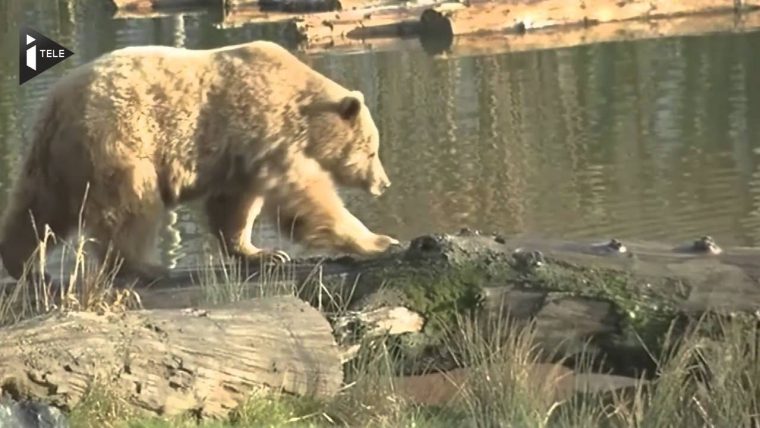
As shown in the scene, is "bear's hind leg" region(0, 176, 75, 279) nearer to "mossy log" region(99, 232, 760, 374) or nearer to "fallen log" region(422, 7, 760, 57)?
"mossy log" region(99, 232, 760, 374)

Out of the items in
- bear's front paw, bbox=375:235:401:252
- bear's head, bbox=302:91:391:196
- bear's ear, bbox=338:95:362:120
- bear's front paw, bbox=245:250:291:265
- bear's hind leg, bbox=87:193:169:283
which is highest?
bear's ear, bbox=338:95:362:120

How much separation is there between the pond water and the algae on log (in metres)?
3.35

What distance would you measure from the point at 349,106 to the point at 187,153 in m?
1.20

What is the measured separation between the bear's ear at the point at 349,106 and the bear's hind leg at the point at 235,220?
0.81 m

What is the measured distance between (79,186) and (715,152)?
33.6 ft

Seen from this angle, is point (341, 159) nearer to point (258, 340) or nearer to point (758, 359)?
point (258, 340)

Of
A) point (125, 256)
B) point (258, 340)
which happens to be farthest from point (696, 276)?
point (125, 256)

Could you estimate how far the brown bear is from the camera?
8.12m

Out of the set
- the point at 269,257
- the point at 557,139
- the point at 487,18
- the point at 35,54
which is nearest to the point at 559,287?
the point at 269,257

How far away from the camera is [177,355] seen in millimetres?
6242

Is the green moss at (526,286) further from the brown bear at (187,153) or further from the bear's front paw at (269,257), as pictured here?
the brown bear at (187,153)

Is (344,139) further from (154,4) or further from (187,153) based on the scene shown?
(154,4)

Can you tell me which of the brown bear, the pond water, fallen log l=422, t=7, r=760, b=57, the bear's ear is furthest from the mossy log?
fallen log l=422, t=7, r=760, b=57

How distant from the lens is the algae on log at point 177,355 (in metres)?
5.82
